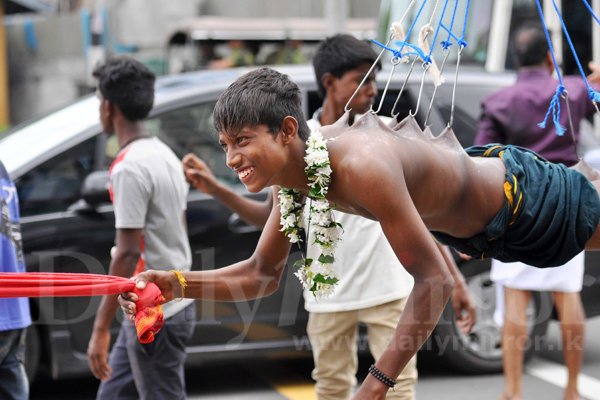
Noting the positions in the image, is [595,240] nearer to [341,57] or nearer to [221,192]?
[341,57]

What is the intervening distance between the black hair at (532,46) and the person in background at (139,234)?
2229 millimetres

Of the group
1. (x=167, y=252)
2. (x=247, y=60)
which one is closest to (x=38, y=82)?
(x=247, y=60)

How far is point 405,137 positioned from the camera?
2395 millimetres

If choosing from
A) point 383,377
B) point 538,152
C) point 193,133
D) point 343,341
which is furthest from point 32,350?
point 538,152

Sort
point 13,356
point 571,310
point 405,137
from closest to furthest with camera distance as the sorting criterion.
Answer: point 405,137 < point 13,356 < point 571,310

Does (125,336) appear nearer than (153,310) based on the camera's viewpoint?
No

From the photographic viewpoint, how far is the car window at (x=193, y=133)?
15.3 ft

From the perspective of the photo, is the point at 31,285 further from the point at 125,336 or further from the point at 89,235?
the point at 89,235

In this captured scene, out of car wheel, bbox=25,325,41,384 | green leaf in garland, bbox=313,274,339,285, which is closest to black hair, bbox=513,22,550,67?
green leaf in garland, bbox=313,274,339,285

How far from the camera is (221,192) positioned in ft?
11.7

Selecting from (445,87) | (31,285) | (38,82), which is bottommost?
(38,82)

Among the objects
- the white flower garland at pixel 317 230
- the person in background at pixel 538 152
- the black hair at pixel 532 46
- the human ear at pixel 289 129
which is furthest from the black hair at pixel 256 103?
the black hair at pixel 532 46

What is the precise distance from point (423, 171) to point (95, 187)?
238cm

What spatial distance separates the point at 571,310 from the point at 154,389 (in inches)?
96.2
